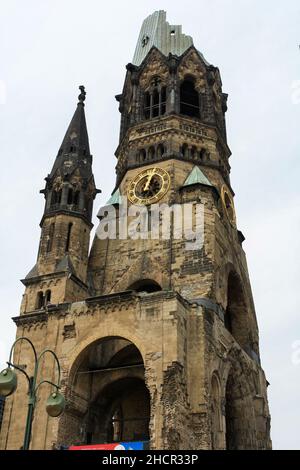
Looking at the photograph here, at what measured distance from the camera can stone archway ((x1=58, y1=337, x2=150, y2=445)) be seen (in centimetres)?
2853

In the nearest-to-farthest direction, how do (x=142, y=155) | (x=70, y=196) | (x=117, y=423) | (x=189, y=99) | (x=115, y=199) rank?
(x=117, y=423) → (x=70, y=196) → (x=115, y=199) → (x=142, y=155) → (x=189, y=99)

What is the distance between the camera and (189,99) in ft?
141

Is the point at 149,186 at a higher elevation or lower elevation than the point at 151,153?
lower

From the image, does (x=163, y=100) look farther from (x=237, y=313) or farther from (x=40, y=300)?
(x=40, y=300)

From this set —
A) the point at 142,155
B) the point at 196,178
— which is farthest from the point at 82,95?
the point at 196,178

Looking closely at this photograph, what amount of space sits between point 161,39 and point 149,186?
1462cm

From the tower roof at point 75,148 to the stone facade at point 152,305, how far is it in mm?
94

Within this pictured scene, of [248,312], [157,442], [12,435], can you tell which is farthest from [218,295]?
[12,435]

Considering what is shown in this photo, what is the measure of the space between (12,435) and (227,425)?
39.4 ft

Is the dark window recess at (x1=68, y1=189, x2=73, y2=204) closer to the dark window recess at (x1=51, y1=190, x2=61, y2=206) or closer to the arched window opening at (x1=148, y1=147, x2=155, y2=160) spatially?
the dark window recess at (x1=51, y1=190, x2=61, y2=206)

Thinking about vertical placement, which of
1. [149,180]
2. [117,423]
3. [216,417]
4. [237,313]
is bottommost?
[216,417]

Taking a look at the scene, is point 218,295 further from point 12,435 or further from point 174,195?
point 12,435

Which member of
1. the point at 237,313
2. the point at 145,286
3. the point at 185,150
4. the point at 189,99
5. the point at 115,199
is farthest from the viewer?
the point at 189,99

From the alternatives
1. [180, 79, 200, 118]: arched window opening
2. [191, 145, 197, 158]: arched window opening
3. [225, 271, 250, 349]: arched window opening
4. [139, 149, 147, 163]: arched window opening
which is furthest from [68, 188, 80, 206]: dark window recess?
[180, 79, 200, 118]: arched window opening
